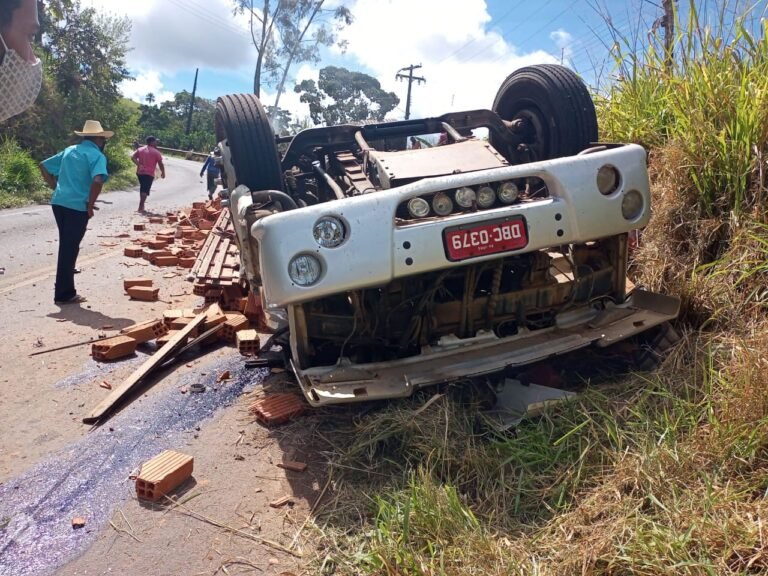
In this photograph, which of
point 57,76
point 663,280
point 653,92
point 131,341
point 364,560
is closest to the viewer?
point 364,560

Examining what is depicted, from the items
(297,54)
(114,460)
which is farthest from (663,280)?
(297,54)

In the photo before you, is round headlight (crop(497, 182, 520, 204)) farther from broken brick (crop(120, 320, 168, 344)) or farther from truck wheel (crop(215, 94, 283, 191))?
broken brick (crop(120, 320, 168, 344))

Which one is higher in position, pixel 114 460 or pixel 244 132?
pixel 244 132

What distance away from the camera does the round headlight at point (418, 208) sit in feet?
10.5

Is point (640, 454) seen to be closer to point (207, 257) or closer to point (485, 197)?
point (485, 197)

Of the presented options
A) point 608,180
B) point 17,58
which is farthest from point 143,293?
point 17,58

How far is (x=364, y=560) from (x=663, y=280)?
8.96ft

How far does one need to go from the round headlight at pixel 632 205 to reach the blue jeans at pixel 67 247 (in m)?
5.16

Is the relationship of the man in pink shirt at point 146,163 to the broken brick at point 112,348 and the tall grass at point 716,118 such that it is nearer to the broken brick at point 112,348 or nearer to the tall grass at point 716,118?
the broken brick at point 112,348

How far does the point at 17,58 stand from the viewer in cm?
159

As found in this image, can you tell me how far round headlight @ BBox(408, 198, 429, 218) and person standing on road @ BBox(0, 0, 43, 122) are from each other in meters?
1.81

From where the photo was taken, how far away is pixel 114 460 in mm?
3098

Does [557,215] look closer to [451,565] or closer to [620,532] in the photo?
[620,532]

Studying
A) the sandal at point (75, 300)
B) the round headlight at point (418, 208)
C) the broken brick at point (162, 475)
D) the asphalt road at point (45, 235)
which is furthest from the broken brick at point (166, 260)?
the round headlight at point (418, 208)
